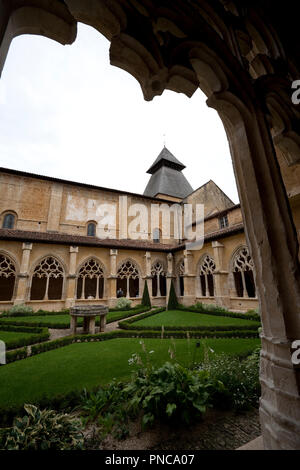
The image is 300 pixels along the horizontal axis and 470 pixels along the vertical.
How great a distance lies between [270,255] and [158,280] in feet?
50.2

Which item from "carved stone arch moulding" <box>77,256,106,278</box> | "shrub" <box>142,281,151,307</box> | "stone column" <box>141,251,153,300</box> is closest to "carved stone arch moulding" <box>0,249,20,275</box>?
"carved stone arch moulding" <box>77,256,106,278</box>

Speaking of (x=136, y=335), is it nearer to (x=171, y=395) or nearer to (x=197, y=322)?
(x=197, y=322)

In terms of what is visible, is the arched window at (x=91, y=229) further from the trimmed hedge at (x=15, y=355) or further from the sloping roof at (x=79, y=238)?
the trimmed hedge at (x=15, y=355)

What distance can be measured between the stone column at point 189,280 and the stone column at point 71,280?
7606mm

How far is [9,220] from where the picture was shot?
16344 millimetres

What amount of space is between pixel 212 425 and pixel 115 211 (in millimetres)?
19282

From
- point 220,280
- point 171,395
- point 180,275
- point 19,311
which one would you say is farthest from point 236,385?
point 180,275

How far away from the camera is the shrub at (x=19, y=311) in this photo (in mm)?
10688

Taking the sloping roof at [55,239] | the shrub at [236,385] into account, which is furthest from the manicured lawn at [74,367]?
the sloping roof at [55,239]

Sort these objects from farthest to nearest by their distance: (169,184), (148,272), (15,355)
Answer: (169,184) < (148,272) < (15,355)

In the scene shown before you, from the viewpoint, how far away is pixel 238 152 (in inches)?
67.6

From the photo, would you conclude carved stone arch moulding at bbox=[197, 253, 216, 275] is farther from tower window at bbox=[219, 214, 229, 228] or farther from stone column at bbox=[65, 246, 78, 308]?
→ stone column at bbox=[65, 246, 78, 308]
